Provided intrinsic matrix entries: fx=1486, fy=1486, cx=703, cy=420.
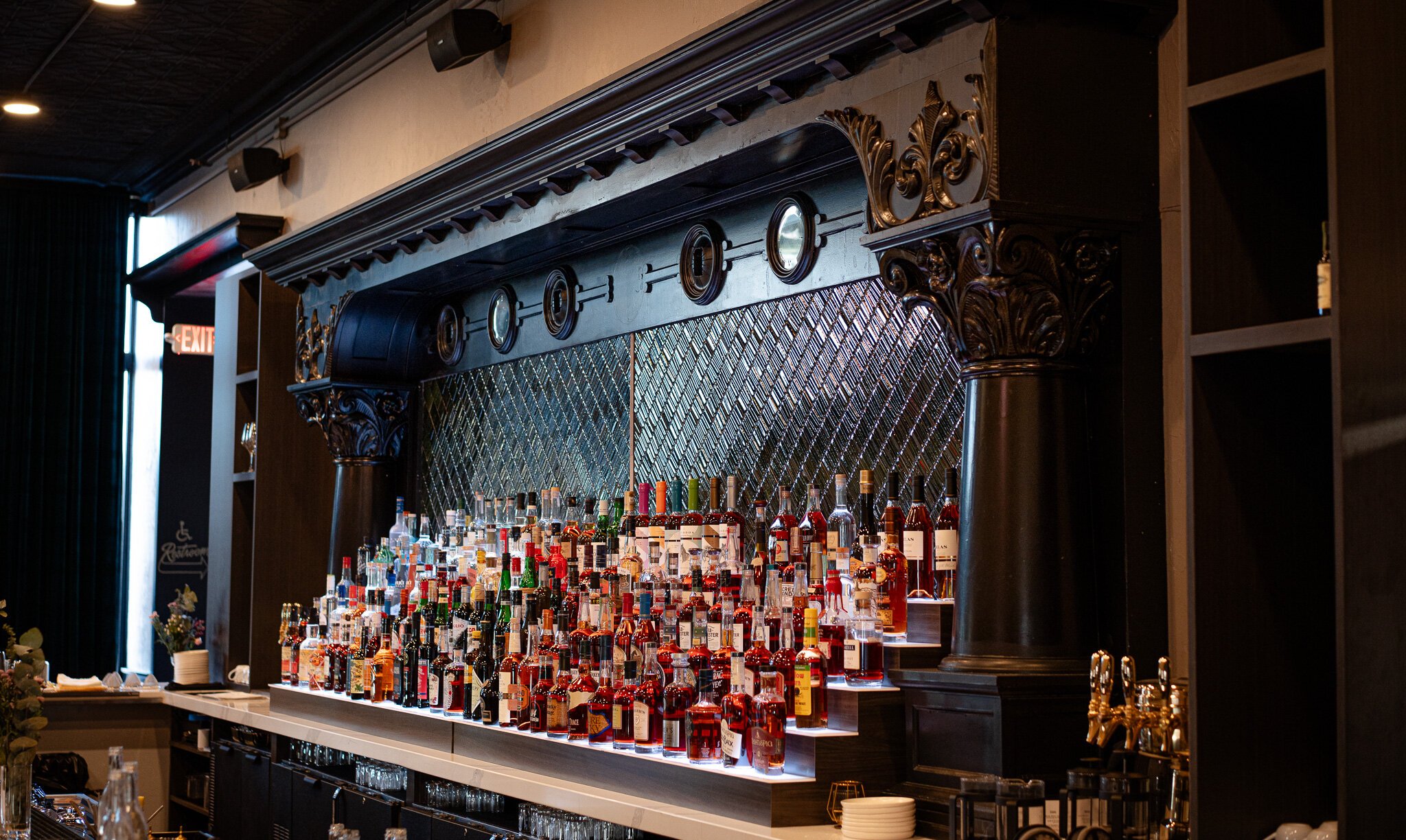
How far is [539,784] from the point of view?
12.4 feet

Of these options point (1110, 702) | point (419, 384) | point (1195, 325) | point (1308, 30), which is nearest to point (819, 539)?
point (1110, 702)

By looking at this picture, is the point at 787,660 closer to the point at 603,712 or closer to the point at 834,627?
the point at 834,627

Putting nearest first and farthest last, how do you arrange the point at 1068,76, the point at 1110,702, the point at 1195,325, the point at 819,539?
the point at 1195,325, the point at 1110,702, the point at 1068,76, the point at 819,539

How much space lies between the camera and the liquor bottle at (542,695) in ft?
13.3

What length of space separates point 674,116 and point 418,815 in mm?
2189

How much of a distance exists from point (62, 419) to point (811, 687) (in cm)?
737

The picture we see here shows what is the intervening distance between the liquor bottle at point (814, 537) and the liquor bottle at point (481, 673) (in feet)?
3.53

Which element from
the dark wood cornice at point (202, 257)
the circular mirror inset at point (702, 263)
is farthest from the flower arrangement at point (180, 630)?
the circular mirror inset at point (702, 263)

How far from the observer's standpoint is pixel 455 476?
6141 mm

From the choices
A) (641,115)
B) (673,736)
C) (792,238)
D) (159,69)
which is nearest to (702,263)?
(792,238)

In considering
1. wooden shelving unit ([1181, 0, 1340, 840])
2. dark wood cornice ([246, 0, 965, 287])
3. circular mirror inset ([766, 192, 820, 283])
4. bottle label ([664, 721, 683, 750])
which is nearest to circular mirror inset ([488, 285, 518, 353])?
dark wood cornice ([246, 0, 965, 287])

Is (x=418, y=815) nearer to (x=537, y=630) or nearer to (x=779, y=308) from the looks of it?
(x=537, y=630)

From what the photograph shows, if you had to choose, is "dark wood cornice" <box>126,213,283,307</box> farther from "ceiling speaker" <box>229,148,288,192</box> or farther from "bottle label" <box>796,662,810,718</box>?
"bottle label" <box>796,662,810,718</box>

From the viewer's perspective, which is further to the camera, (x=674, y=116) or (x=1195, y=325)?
(x=674, y=116)
